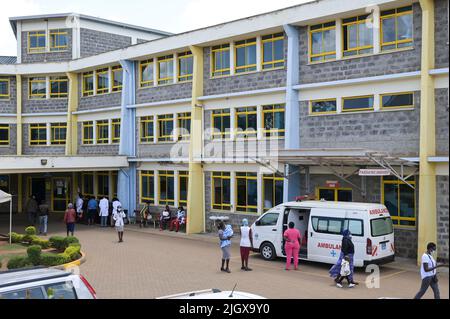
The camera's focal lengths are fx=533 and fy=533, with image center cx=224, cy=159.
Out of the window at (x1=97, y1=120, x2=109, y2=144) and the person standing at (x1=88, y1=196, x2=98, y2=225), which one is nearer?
the person standing at (x1=88, y1=196, x2=98, y2=225)

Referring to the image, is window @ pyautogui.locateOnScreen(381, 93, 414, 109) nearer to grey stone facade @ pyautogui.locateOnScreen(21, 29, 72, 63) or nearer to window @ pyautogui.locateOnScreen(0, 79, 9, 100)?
grey stone facade @ pyautogui.locateOnScreen(21, 29, 72, 63)

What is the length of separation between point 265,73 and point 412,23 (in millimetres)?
6158

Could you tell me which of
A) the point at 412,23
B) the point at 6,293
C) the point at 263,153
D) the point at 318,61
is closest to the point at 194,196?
the point at 263,153

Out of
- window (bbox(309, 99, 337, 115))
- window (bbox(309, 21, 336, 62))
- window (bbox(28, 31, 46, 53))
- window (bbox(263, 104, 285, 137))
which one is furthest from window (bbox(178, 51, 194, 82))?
window (bbox(28, 31, 46, 53))

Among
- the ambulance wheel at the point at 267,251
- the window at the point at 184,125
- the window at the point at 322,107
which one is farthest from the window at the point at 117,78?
the ambulance wheel at the point at 267,251

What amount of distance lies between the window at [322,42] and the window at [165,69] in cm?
835

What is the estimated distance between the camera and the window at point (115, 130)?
94.8 ft

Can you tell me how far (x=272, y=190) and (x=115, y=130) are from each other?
1151 cm

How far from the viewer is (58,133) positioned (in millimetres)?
32594

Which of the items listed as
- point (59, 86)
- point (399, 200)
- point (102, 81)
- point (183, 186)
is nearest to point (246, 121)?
point (183, 186)

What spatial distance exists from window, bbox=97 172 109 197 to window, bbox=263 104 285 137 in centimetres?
1222

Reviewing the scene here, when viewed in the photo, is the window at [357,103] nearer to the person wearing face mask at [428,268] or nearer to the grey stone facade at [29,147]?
the person wearing face mask at [428,268]

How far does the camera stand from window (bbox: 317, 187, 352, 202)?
61.2 ft

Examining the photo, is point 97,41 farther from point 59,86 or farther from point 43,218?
point 43,218
